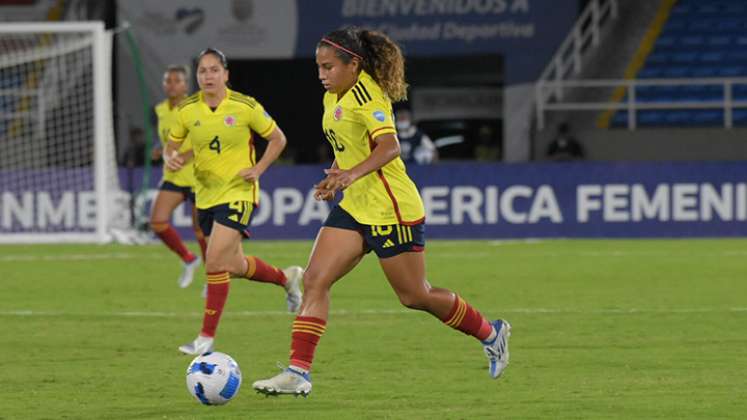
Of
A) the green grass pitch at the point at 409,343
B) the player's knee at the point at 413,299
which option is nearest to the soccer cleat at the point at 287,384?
the green grass pitch at the point at 409,343

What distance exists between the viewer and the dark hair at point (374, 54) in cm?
864

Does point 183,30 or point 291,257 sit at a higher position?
point 183,30

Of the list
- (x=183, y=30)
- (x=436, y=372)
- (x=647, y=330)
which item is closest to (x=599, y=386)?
(x=436, y=372)

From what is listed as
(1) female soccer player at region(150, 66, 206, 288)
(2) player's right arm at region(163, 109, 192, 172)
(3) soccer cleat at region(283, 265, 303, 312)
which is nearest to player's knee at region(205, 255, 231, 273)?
(2) player's right arm at region(163, 109, 192, 172)

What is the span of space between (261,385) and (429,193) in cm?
1551

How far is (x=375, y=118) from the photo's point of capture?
855cm

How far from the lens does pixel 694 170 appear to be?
23.3 m

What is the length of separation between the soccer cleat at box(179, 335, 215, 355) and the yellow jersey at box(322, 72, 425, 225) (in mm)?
2377

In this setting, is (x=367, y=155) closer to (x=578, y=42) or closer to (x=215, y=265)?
Result: (x=215, y=265)

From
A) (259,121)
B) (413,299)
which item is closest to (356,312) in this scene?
(259,121)

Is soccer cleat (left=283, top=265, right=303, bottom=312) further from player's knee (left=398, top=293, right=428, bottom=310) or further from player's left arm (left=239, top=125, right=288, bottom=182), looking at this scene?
player's knee (left=398, top=293, right=428, bottom=310)

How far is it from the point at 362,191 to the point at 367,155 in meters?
0.20

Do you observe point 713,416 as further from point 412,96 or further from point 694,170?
point 412,96

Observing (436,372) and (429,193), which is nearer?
(436,372)
